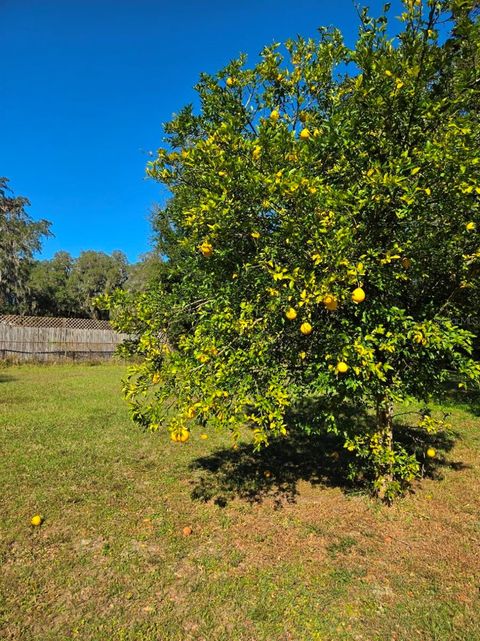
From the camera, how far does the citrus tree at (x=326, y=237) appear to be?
2.98 meters

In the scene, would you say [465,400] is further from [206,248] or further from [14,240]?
[14,240]

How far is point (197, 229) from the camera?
3.52 metres

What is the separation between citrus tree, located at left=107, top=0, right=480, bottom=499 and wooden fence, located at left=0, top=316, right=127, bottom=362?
652 inches

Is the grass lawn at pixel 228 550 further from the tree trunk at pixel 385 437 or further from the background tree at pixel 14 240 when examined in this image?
the background tree at pixel 14 240

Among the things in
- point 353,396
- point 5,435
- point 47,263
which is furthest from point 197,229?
point 47,263

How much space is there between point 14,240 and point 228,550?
99.0ft

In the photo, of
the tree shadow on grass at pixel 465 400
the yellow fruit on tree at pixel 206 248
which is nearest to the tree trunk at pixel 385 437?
the yellow fruit on tree at pixel 206 248

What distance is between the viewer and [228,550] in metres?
3.73

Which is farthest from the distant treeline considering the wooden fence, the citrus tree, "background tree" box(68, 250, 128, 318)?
the citrus tree

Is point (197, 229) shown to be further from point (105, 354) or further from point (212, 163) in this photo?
point (105, 354)

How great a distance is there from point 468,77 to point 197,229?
2266 millimetres

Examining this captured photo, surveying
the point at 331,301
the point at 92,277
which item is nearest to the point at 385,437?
the point at 331,301

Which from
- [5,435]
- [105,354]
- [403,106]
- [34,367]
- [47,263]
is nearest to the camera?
[403,106]

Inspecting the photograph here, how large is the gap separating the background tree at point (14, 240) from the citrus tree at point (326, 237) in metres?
27.9
